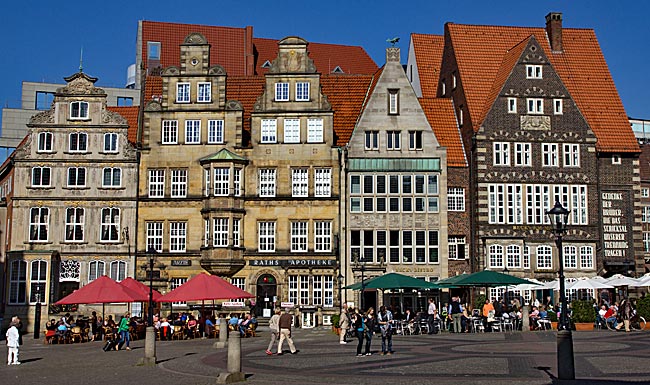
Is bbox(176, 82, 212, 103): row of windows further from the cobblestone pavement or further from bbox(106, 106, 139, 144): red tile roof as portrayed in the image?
the cobblestone pavement

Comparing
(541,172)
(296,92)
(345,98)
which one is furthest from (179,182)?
(541,172)

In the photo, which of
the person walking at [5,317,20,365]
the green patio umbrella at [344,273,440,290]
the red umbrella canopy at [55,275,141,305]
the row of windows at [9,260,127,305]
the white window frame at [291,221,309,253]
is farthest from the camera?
the white window frame at [291,221,309,253]

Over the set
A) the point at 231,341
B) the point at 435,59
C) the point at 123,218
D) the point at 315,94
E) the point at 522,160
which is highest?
the point at 435,59

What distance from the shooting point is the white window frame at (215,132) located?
5347cm

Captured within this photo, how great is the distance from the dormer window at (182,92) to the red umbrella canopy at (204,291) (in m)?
17.3

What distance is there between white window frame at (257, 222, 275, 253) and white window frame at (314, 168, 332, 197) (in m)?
3.28

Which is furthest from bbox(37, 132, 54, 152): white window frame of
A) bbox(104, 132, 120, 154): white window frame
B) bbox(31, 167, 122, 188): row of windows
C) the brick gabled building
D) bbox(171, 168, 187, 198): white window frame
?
the brick gabled building

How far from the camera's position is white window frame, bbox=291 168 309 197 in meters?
52.9

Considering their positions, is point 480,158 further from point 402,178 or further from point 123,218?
point 123,218

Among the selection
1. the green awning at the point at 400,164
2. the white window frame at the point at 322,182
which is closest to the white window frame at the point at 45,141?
the white window frame at the point at 322,182

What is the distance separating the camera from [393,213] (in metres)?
52.9

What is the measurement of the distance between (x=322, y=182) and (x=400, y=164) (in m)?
4.68

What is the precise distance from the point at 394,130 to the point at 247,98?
1012 centimetres

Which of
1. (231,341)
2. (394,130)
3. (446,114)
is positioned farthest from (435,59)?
(231,341)
